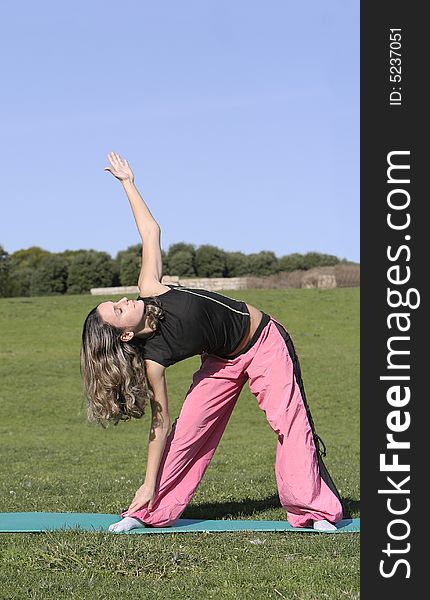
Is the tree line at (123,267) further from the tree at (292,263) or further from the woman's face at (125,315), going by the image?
the woman's face at (125,315)

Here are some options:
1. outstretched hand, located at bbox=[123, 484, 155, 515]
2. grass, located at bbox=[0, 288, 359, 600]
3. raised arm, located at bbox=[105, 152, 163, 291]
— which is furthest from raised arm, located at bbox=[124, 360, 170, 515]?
raised arm, located at bbox=[105, 152, 163, 291]

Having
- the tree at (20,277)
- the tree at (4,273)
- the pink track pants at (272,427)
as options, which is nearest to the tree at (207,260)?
the tree at (20,277)

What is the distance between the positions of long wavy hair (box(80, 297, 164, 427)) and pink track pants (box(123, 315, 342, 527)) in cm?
62

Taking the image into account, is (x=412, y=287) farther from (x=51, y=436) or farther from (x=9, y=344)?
(x=9, y=344)

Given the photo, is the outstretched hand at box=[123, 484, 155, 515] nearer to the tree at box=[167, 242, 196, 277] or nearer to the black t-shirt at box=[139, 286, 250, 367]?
the black t-shirt at box=[139, 286, 250, 367]

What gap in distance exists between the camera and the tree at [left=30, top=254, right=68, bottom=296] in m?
48.5

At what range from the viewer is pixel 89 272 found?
47.4 meters

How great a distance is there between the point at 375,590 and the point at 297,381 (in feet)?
8.23

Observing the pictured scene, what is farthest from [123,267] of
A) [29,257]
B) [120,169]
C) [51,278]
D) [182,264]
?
[120,169]

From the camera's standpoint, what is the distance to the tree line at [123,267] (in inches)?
1853

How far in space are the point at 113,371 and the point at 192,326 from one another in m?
0.60

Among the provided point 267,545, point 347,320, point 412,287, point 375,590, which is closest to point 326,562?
point 267,545

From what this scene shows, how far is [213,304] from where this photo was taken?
6316mm

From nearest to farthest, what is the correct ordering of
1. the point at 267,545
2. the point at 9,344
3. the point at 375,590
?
the point at 375,590
the point at 267,545
the point at 9,344
